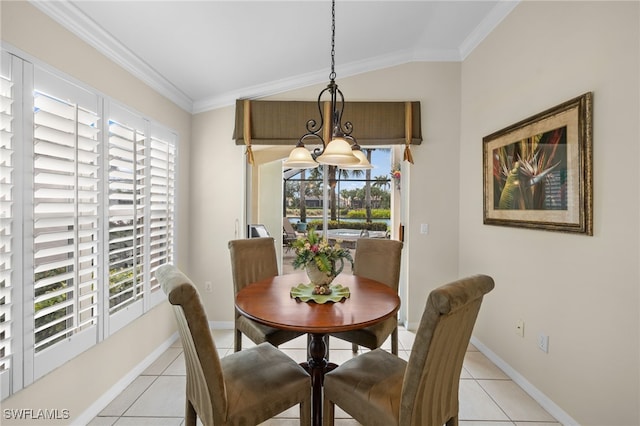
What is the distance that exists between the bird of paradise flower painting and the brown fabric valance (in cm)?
91

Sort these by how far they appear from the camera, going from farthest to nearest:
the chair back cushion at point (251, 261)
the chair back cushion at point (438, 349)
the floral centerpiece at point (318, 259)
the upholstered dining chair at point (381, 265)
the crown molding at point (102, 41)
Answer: the chair back cushion at point (251, 261) → the upholstered dining chair at point (381, 265) → the floral centerpiece at point (318, 259) → the crown molding at point (102, 41) → the chair back cushion at point (438, 349)

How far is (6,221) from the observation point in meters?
1.36

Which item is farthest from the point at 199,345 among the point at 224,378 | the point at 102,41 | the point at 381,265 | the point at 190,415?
the point at 102,41

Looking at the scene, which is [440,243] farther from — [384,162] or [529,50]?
[529,50]

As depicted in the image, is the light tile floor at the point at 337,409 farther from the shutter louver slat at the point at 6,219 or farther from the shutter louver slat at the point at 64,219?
the shutter louver slat at the point at 6,219

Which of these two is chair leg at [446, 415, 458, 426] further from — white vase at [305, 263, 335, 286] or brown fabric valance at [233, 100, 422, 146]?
brown fabric valance at [233, 100, 422, 146]

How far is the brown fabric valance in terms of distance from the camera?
3062 millimetres

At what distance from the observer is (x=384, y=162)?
354 cm

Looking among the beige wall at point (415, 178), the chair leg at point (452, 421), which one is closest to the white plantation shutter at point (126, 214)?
the beige wall at point (415, 178)

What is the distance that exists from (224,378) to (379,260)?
1563mm

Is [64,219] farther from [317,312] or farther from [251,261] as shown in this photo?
[317,312]

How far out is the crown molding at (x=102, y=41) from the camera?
162 centimetres

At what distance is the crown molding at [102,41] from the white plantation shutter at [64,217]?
35 centimetres

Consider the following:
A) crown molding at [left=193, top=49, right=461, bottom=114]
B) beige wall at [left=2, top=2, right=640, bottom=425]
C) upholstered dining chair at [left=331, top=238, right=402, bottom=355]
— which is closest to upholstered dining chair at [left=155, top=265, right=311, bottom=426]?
upholstered dining chair at [left=331, top=238, right=402, bottom=355]
